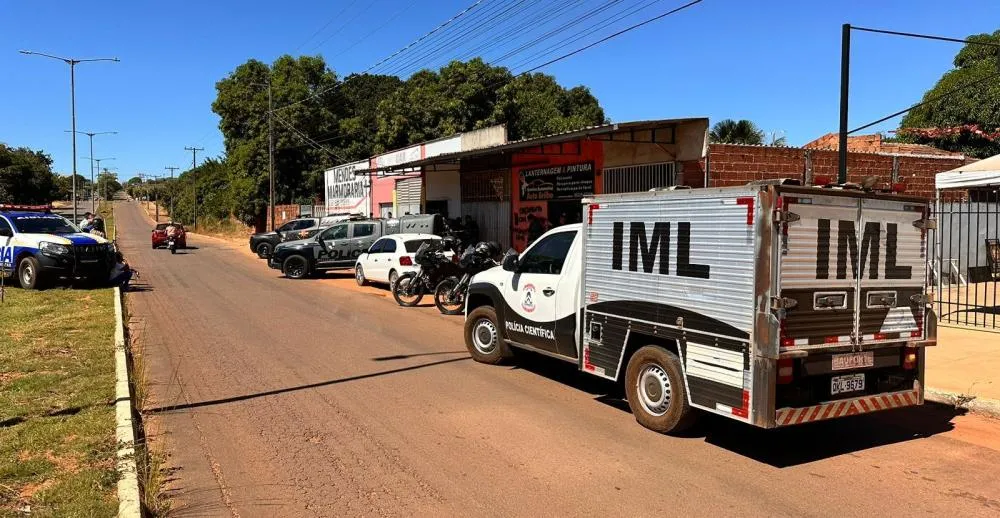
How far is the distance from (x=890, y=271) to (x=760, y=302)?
1.50 metres

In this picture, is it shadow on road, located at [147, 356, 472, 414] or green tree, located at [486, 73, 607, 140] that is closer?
shadow on road, located at [147, 356, 472, 414]

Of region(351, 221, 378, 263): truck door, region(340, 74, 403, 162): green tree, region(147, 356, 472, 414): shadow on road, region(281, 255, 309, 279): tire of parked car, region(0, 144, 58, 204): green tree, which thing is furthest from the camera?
region(0, 144, 58, 204): green tree

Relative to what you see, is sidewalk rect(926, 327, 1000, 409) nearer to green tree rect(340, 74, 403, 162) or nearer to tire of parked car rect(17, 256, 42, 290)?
tire of parked car rect(17, 256, 42, 290)

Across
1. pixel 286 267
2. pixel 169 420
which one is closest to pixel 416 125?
pixel 286 267

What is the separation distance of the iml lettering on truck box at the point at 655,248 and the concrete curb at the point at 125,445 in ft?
14.2

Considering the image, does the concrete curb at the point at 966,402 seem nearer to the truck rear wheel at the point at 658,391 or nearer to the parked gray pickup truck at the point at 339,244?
the truck rear wheel at the point at 658,391

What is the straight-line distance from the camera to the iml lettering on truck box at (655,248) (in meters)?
5.99

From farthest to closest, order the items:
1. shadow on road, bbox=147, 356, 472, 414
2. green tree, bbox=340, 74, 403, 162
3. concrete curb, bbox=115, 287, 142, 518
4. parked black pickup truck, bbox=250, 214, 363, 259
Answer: green tree, bbox=340, 74, 403, 162
parked black pickup truck, bbox=250, 214, 363, 259
shadow on road, bbox=147, 356, 472, 414
concrete curb, bbox=115, 287, 142, 518

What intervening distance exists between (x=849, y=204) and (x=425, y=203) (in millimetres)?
23786

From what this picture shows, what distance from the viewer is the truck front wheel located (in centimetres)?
902

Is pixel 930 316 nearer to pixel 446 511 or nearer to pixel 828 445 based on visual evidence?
pixel 828 445

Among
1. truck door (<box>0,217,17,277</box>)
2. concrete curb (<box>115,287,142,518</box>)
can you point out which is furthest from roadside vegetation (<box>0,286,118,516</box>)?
truck door (<box>0,217,17,277</box>)

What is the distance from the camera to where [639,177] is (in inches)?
663

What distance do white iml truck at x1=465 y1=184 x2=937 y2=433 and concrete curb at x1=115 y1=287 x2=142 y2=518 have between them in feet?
13.4
